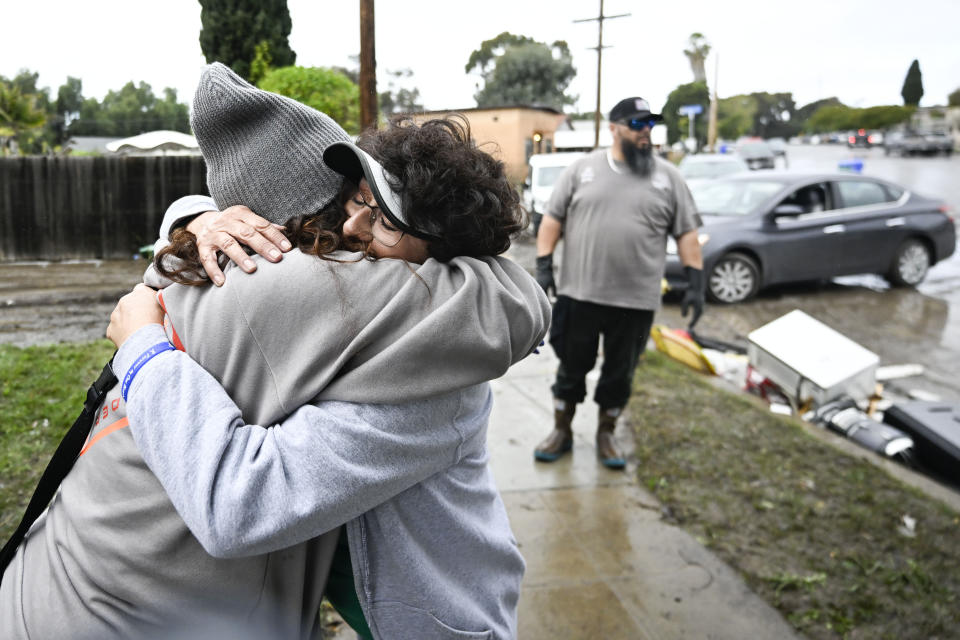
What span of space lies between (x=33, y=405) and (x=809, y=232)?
9.13 meters

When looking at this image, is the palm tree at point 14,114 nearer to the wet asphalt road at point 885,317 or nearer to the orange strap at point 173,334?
the wet asphalt road at point 885,317

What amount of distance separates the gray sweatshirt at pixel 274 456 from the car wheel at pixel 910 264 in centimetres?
1094

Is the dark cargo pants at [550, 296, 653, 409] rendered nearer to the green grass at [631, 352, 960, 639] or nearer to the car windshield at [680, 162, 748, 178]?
the green grass at [631, 352, 960, 639]

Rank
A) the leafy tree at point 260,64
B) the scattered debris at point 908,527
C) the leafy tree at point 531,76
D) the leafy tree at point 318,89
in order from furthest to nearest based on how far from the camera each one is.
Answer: the leafy tree at point 531,76 → the leafy tree at point 260,64 → the leafy tree at point 318,89 → the scattered debris at point 908,527

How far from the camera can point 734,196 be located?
1048 cm

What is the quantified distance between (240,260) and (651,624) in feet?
7.99

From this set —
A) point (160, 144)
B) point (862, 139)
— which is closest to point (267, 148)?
point (160, 144)

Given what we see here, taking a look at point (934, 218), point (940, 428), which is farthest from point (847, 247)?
point (940, 428)

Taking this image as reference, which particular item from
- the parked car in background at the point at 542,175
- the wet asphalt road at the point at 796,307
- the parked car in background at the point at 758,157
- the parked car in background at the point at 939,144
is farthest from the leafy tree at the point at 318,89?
the parked car in background at the point at 939,144

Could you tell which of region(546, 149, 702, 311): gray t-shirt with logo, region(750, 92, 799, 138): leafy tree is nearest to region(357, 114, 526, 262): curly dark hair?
region(546, 149, 702, 311): gray t-shirt with logo

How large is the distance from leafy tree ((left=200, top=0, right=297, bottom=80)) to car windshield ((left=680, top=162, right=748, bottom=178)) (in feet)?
35.0

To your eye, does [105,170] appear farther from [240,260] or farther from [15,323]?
[240,260]

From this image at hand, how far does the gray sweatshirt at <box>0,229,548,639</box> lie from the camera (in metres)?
1.12

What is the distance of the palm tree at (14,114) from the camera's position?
23.7 metres
